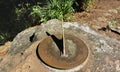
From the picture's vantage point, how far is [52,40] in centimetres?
441

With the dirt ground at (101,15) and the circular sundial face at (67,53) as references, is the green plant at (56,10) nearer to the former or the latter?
the dirt ground at (101,15)

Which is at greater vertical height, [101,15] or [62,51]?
[62,51]

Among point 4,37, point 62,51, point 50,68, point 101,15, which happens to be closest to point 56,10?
point 101,15

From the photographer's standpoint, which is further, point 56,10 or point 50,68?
point 56,10

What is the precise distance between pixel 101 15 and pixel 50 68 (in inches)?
131

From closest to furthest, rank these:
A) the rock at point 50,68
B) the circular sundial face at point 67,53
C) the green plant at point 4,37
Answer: the circular sundial face at point 67,53, the rock at point 50,68, the green plant at point 4,37

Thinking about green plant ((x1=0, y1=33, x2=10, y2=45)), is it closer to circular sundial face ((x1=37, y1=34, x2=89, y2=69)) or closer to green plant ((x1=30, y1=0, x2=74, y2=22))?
green plant ((x1=30, y1=0, x2=74, y2=22))

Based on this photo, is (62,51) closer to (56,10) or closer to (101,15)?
(56,10)

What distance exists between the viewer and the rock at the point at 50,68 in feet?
13.5

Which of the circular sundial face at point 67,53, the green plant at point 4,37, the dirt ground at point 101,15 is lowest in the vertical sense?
the green plant at point 4,37

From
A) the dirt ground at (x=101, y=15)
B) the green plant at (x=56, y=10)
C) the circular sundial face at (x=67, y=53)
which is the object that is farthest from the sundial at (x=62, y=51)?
the dirt ground at (x=101, y=15)

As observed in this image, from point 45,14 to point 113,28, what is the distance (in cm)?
177

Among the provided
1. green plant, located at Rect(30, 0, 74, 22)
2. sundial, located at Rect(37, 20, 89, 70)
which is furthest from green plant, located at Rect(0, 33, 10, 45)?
sundial, located at Rect(37, 20, 89, 70)

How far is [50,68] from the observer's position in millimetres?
3977
